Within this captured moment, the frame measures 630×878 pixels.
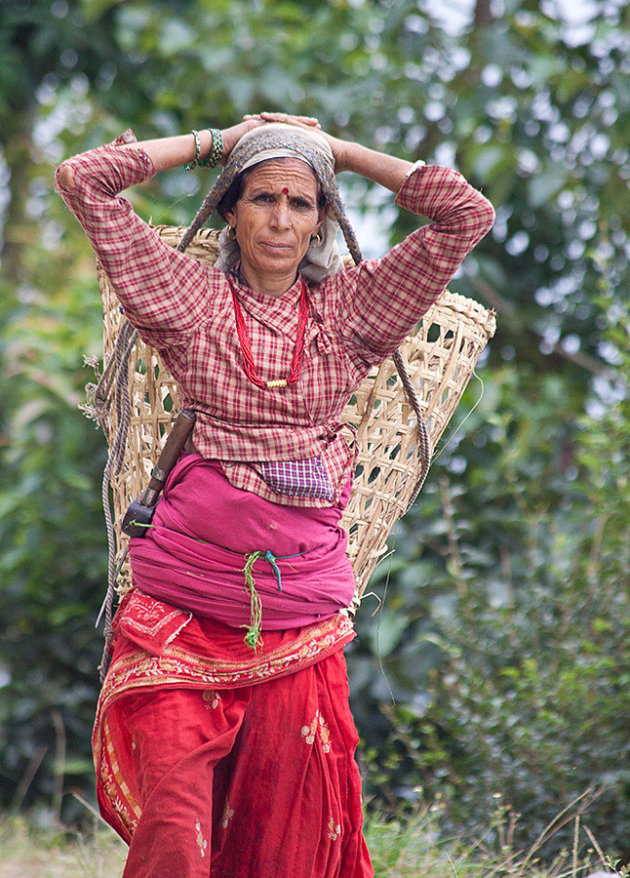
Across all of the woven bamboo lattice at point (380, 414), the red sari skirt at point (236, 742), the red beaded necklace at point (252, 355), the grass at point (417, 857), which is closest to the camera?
the red sari skirt at point (236, 742)

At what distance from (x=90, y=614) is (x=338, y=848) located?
2.31 metres

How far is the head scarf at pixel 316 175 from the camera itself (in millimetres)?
2072

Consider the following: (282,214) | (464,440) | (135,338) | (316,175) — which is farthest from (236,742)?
(464,440)

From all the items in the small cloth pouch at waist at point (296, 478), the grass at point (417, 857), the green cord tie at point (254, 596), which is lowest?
the grass at point (417, 857)

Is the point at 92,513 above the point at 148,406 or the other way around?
the other way around

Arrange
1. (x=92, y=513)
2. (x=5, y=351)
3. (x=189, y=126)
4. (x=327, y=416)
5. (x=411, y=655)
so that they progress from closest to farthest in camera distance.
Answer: (x=327, y=416)
(x=411, y=655)
(x=92, y=513)
(x=5, y=351)
(x=189, y=126)

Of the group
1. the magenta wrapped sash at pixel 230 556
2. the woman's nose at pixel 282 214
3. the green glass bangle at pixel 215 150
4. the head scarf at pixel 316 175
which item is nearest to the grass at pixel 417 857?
the magenta wrapped sash at pixel 230 556

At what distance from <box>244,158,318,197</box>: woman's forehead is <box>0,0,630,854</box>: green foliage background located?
149cm

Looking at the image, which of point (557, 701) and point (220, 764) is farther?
point (557, 701)

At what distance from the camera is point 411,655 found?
11.7ft

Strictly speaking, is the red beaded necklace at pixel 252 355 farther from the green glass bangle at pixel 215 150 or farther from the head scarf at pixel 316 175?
the green glass bangle at pixel 215 150

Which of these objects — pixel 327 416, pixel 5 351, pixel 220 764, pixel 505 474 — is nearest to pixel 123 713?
pixel 220 764

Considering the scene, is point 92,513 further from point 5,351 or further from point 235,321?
point 235,321

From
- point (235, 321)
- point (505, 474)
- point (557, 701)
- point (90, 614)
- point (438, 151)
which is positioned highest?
point (438, 151)
